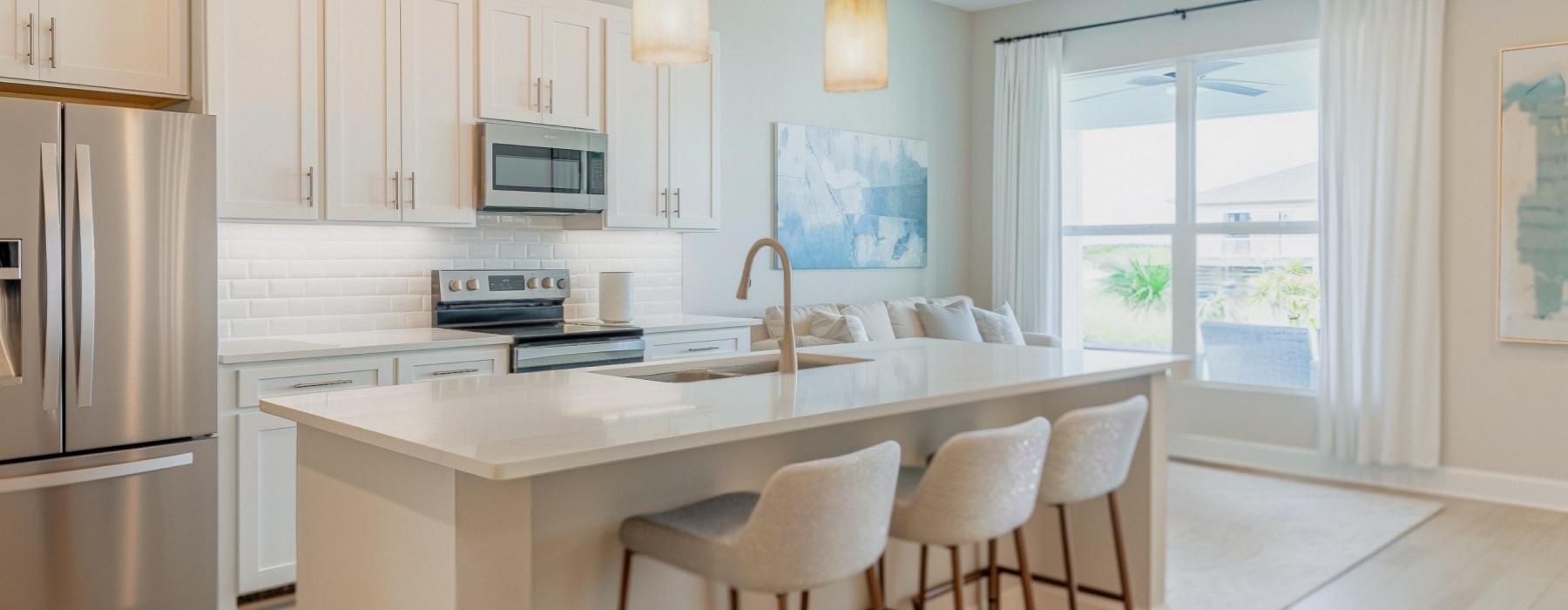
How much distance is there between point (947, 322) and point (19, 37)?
176 inches

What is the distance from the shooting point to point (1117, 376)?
3.29 meters

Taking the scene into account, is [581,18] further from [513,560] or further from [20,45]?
[513,560]

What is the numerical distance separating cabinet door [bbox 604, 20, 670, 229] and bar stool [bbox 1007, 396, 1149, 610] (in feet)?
8.60

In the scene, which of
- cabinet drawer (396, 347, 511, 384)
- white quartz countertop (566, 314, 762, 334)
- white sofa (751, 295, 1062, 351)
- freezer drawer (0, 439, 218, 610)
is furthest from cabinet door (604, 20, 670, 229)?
freezer drawer (0, 439, 218, 610)

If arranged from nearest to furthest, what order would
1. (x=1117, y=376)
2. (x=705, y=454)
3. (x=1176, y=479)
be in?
(x=705, y=454) < (x=1117, y=376) < (x=1176, y=479)

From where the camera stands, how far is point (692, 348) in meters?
5.01

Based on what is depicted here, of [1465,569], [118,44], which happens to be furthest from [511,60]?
[1465,569]

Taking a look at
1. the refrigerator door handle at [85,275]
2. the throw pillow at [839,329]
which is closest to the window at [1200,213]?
the throw pillow at [839,329]

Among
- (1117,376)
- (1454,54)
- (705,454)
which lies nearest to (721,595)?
(705,454)

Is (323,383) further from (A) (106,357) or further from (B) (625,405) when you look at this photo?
(B) (625,405)

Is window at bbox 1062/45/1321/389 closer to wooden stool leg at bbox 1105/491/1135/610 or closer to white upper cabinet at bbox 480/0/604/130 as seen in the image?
wooden stool leg at bbox 1105/491/1135/610

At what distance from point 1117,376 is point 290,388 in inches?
105

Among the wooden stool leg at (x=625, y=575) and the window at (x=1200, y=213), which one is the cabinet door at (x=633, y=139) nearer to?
the wooden stool leg at (x=625, y=575)

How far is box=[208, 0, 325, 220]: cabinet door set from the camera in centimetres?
371
